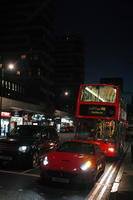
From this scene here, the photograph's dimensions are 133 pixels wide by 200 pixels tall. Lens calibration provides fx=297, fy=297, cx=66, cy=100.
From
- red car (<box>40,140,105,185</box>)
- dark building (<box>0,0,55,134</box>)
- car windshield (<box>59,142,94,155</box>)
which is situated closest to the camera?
red car (<box>40,140,105,185</box>)

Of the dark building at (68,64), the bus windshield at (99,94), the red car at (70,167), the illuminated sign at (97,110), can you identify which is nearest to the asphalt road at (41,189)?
the red car at (70,167)

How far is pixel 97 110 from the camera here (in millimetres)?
16094

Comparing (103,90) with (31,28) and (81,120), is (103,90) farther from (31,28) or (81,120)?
(31,28)

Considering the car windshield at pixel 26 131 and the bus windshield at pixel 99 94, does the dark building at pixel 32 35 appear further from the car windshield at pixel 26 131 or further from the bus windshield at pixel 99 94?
the car windshield at pixel 26 131

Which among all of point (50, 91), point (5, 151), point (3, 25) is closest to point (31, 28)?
point (3, 25)

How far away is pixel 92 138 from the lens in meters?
16.2

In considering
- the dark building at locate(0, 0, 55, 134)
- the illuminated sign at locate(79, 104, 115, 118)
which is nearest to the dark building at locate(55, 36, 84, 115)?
the dark building at locate(0, 0, 55, 134)

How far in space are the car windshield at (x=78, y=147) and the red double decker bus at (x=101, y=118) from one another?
5.90 metres

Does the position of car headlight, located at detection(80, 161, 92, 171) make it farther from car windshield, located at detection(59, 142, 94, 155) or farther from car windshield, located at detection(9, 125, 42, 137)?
car windshield, located at detection(9, 125, 42, 137)

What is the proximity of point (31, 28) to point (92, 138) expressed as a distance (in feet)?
230

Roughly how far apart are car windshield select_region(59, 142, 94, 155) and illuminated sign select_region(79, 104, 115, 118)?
5.92 m

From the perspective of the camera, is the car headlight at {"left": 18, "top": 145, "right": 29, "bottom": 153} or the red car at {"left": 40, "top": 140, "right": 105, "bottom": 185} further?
the car headlight at {"left": 18, "top": 145, "right": 29, "bottom": 153}

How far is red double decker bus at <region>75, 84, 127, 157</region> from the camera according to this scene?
16.0m

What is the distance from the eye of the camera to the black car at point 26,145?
11375 millimetres
